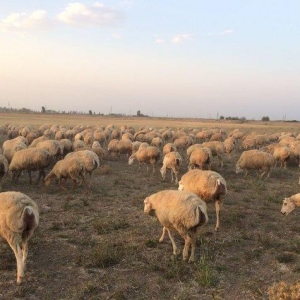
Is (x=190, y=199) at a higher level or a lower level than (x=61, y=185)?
higher

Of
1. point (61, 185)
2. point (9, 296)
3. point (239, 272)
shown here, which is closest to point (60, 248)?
point (9, 296)

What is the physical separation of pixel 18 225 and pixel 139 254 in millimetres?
2753

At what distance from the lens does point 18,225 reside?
21.7 feet

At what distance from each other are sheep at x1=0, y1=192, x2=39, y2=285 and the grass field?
0.41m

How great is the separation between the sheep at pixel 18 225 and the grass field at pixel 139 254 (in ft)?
1.36

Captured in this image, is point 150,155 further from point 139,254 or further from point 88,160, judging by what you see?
point 139,254

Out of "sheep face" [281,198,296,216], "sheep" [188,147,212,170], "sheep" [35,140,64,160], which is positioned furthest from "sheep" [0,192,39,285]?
"sheep" [35,140,64,160]

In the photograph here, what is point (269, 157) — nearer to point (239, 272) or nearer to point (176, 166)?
point (176, 166)

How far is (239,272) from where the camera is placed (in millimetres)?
7113

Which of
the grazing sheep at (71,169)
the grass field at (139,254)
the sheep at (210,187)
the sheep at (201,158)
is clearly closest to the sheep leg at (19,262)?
the grass field at (139,254)

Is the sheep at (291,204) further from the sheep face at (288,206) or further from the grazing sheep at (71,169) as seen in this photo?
the grazing sheep at (71,169)

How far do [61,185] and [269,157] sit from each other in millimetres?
9816

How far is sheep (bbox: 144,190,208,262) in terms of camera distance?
7.27 metres

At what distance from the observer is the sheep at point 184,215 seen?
7273mm
